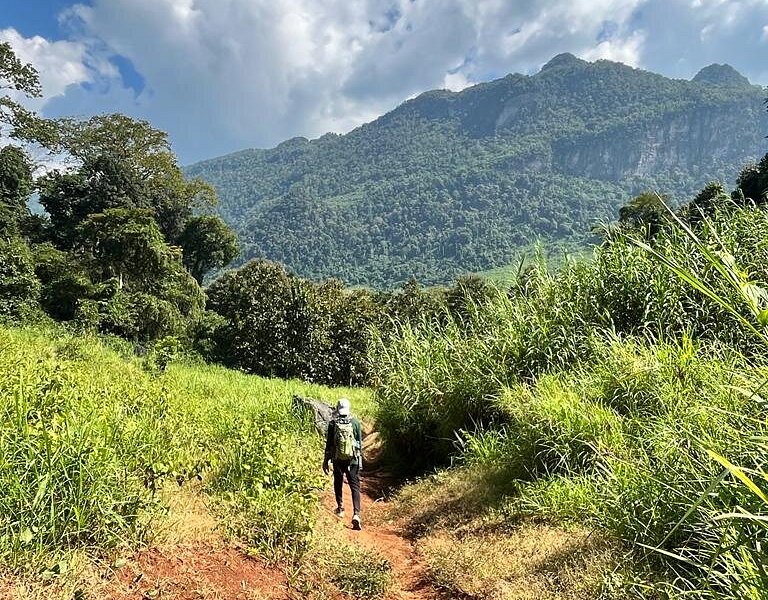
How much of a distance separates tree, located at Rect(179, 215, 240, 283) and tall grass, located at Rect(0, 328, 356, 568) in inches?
1396

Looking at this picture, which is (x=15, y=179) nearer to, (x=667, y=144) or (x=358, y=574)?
(x=358, y=574)

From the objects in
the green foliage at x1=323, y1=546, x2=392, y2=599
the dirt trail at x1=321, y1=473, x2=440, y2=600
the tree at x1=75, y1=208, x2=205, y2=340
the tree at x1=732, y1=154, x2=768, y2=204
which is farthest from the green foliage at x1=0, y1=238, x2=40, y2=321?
the tree at x1=732, y1=154, x2=768, y2=204

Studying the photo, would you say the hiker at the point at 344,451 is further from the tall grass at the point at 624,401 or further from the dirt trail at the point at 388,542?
the tall grass at the point at 624,401

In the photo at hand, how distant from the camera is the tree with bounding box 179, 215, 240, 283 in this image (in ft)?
138

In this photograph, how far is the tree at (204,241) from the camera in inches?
1651

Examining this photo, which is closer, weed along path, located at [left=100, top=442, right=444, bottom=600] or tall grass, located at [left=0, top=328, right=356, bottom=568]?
tall grass, located at [left=0, top=328, right=356, bottom=568]

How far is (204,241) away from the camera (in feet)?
137

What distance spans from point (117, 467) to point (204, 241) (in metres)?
40.3

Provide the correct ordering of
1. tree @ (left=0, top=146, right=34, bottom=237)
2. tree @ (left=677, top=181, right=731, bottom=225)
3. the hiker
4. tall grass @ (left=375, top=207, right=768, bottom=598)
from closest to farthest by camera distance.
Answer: tall grass @ (left=375, top=207, right=768, bottom=598)
the hiker
tree @ (left=677, top=181, right=731, bottom=225)
tree @ (left=0, top=146, right=34, bottom=237)

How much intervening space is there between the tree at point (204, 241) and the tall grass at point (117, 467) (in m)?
Answer: 35.5

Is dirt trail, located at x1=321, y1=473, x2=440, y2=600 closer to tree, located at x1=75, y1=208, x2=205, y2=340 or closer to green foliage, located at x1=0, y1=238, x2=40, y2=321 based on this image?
green foliage, located at x1=0, y1=238, x2=40, y2=321

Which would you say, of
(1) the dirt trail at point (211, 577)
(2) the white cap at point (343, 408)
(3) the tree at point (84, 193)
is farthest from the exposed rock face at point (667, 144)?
(1) the dirt trail at point (211, 577)

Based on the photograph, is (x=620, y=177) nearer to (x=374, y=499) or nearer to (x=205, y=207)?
(x=205, y=207)

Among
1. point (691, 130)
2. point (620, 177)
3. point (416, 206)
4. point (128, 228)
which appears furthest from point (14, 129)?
point (691, 130)
